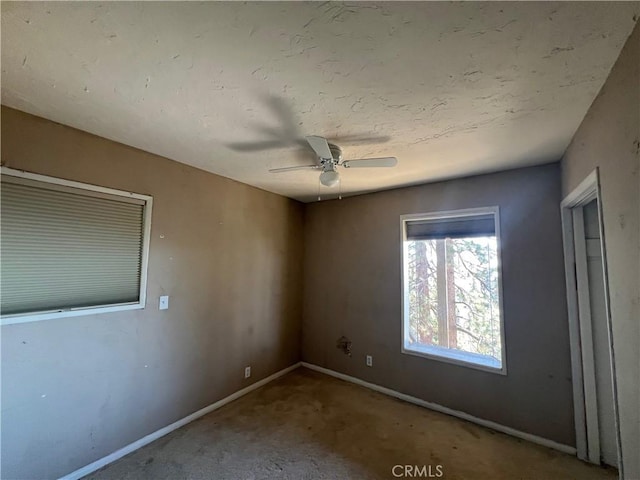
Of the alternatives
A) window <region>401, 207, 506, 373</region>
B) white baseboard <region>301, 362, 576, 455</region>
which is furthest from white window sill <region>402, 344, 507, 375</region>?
white baseboard <region>301, 362, 576, 455</region>

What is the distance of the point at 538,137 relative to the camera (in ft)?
6.42

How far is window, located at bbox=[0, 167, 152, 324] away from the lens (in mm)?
1686

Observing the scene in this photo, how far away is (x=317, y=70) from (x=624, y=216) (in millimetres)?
1544

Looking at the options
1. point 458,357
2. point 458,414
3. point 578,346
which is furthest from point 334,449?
point 578,346

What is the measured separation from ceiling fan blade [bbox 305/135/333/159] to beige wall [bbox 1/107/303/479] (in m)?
1.08

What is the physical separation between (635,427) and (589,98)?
1603 mm

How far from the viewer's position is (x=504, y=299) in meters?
2.53

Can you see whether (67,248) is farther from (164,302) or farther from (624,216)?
(624,216)

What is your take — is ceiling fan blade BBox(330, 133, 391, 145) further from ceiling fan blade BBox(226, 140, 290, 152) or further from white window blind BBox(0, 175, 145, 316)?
white window blind BBox(0, 175, 145, 316)

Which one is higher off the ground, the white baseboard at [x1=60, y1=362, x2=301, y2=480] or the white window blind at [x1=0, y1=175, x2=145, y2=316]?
the white window blind at [x1=0, y1=175, x2=145, y2=316]

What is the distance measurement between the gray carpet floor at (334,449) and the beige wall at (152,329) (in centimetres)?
30

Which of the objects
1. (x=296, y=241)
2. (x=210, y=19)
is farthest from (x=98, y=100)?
(x=296, y=241)

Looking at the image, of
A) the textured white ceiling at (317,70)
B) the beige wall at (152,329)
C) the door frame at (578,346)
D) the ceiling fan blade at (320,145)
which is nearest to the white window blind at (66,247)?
the beige wall at (152,329)

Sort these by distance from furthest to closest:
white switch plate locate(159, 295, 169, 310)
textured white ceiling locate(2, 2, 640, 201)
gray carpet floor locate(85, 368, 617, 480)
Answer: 1. white switch plate locate(159, 295, 169, 310)
2. gray carpet floor locate(85, 368, 617, 480)
3. textured white ceiling locate(2, 2, 640, 201)
